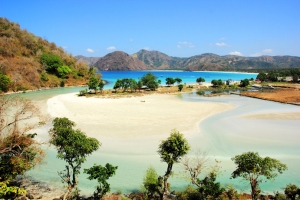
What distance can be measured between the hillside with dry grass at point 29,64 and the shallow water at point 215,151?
51.8 metres

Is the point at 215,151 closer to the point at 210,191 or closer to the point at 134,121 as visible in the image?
the point at 210,191

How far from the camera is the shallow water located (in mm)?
15254

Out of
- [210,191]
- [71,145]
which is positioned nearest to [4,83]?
[71,145]

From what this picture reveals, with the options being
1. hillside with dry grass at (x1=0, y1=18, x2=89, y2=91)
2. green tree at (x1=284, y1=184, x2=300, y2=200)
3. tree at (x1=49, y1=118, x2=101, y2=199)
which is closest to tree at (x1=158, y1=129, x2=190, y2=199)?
tree at (x1=49, y1=118, x2=101, y2=199)

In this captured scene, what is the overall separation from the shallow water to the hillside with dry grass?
51.8 m

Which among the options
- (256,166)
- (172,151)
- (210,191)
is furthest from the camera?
(172,151)

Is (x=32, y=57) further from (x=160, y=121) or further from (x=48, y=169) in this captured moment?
(x=48, y=169)

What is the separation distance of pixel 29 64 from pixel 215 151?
254 feet

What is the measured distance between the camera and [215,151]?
68.0ft

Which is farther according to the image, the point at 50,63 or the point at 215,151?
the point at 50,63

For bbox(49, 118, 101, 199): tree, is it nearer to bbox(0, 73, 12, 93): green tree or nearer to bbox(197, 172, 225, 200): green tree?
bbox(197, 172, 225, 200): green tree

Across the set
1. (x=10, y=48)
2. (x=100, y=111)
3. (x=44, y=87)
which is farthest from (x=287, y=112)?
(x=10, y=48)

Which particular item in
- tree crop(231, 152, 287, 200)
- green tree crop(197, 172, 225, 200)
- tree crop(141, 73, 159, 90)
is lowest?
green tree crop(197, 172, 225, 200)

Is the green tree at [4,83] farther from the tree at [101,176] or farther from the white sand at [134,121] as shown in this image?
the tree at [101,176]
